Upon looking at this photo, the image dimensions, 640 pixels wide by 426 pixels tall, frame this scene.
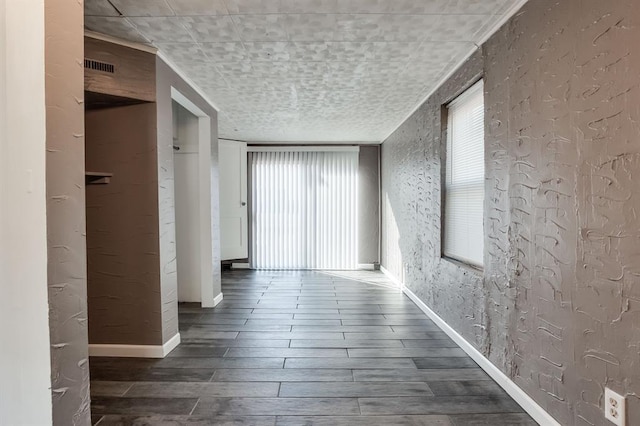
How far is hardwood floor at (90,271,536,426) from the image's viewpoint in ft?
6.30

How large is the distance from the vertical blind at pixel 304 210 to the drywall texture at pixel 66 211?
503 cm

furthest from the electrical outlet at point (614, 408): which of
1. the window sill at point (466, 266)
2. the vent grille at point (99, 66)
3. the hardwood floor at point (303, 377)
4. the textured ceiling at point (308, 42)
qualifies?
the vent grille at point (99, 66)

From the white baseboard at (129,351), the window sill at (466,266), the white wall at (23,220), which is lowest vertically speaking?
the white baseboard at (129,351)

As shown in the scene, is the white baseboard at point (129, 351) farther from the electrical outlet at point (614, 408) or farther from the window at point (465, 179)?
the electrical outlet at point (614, 408)

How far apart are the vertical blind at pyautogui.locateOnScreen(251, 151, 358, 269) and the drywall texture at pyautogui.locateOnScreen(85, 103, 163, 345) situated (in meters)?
3.69

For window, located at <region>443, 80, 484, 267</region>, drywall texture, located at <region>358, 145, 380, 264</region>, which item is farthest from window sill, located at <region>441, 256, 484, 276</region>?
drywall texture, located at <region>358, 145, 380, 264</region>

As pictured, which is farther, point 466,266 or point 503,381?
point 466,266

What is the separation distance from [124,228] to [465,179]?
270 centimetres

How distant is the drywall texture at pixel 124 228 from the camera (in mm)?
2594

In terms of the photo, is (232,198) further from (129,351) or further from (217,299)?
(129,351)

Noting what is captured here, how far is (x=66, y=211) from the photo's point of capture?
1194 mm

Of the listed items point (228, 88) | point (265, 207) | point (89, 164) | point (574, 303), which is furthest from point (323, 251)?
point (574, 303)

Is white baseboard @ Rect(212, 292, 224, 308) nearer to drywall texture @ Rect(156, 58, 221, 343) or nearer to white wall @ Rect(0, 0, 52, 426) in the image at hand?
drywall texture @ Rect(156, 58, 221, 343)

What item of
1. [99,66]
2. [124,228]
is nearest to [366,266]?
[124,228]
